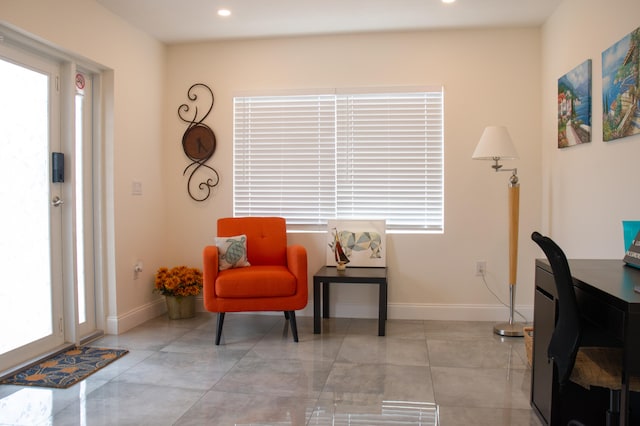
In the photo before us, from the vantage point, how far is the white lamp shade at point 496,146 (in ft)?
11.8

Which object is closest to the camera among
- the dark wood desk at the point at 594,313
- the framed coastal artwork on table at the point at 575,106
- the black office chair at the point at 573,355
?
the dark wood desk at the point at 594,313

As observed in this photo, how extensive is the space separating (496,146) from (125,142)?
2834 mm

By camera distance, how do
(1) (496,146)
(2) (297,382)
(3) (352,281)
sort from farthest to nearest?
(3) (352,281) → (1) (496,146) → (2) (297,382)

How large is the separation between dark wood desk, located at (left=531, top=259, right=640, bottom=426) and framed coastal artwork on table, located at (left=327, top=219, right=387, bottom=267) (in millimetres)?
1894

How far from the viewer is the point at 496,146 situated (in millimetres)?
3607

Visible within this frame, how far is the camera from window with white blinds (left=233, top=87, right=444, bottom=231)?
4219mm

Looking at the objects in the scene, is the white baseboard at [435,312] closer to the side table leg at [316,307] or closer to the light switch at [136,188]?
the side table leg at [316,307]

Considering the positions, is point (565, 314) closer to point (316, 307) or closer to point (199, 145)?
point (316, 307)

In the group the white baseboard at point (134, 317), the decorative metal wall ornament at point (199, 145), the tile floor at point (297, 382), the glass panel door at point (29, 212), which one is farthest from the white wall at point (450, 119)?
the glass panel door at point (29, 212)

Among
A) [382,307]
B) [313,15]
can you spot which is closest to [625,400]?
[382,307]

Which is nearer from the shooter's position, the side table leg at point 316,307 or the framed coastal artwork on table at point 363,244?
the side table leg at point 316,307

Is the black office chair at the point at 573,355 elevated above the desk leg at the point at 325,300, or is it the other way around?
the black office chair at the point at 573,355

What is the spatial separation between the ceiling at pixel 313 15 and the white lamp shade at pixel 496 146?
91cm

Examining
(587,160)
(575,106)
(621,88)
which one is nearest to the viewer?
(621,88)
